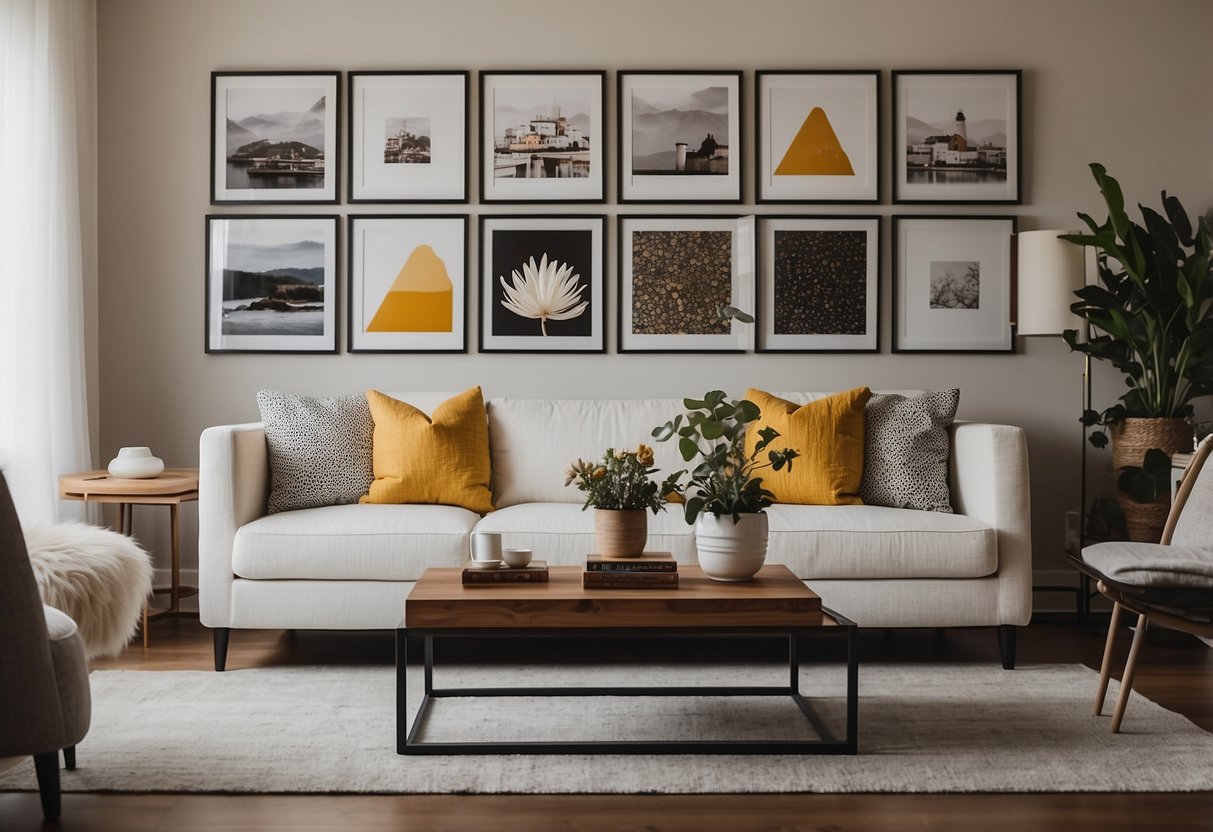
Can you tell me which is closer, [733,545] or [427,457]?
[733,545]

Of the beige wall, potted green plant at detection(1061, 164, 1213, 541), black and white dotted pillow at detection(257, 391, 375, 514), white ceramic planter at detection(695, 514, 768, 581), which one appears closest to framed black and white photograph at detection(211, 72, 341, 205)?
the beige wall

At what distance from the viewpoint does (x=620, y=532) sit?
2.55m

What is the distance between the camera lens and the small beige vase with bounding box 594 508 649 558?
8.36 feet

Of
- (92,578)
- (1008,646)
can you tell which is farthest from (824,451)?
(92,578)

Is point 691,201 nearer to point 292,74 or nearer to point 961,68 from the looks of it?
point 961,68

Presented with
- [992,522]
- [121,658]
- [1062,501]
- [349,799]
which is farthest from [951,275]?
[121,658]

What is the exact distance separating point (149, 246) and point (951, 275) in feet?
11.2

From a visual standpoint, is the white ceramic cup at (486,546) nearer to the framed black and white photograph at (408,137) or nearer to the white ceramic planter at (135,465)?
the white ceramic planter at (135,465)

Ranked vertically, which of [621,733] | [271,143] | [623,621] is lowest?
[621,733]

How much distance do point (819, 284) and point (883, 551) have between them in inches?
57.1

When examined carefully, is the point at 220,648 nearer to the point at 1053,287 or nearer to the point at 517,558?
the point at 517,558

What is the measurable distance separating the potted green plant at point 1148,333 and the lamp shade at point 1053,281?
0.17ft

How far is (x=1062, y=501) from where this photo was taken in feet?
13.9

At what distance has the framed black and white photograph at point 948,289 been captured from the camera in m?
4.20
